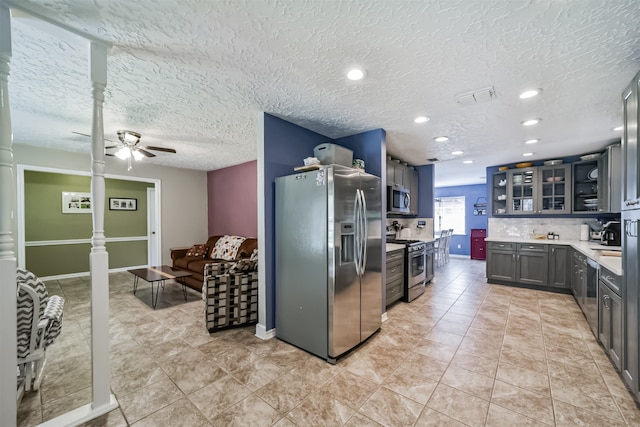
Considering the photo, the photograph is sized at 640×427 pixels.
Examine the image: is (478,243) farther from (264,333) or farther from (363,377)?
(264,333)

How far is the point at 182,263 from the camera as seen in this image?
512 cm

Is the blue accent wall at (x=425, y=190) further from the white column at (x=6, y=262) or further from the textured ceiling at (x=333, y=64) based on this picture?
the white column at (x=6, y=262)

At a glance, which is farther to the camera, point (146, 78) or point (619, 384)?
point (146, 78)

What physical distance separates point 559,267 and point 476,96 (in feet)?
12.6

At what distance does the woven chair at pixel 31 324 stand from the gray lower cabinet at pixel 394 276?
3.39 metres

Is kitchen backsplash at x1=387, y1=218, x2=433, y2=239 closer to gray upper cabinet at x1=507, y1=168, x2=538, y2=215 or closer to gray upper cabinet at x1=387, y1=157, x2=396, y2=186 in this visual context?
gray upper cabinet at x1=387, y1=157, x2=396, y2=186

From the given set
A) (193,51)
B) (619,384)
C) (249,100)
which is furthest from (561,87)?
(193,51)

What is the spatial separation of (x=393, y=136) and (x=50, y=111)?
4158 mm

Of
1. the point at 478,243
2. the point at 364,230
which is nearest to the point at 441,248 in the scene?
the point at 478,243

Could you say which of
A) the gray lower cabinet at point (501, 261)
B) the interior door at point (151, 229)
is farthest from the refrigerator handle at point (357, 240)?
the interior door at point (151, 229)

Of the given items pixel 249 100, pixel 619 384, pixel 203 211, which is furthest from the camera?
pixel 203 211

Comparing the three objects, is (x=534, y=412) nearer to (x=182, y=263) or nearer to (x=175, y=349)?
(x=175, y=349)


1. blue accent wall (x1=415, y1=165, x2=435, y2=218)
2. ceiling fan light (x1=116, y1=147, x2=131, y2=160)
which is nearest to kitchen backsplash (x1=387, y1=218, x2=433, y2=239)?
blue accent wall (x1=415, y1=165, x2=435, y2=218)

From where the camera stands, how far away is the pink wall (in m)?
5.56
